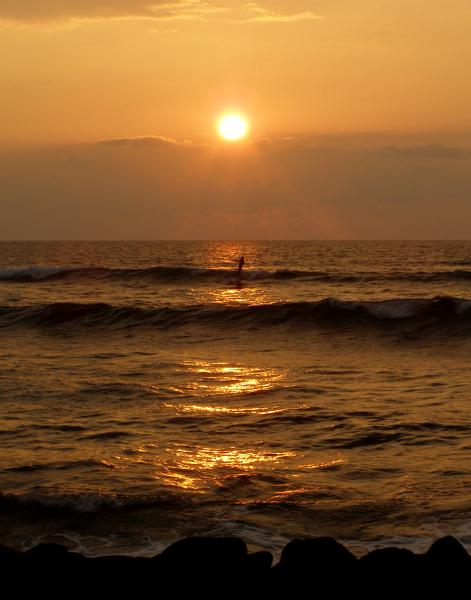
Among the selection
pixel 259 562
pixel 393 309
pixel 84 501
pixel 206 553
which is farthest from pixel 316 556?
pixel 393 309

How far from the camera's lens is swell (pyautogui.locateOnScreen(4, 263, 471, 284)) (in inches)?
2023

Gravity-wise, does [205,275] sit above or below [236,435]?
above

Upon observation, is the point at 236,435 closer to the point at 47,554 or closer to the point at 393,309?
the point at 47,554

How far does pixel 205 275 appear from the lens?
55.6 meters

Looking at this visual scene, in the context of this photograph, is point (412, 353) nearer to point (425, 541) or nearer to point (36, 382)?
point (36, 382)

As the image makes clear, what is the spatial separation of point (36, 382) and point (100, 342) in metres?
9.37

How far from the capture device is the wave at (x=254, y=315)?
99.7ft

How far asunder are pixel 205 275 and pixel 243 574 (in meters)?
49.4

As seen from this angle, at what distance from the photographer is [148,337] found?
27.2m

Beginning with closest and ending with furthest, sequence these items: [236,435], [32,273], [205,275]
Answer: [236,435] < [205,275] < [32,273]

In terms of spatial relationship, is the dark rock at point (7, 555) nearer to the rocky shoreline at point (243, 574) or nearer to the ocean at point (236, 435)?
the rocky shoreline at point (243, 574)

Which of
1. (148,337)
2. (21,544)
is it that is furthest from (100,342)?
(21,544)

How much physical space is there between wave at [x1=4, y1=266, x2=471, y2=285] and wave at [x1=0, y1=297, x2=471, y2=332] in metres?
17.3

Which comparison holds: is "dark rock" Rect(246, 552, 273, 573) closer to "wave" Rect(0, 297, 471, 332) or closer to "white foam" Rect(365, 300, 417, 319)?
"wave" Rect(0, 297, 471, 332)
